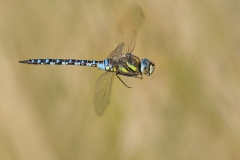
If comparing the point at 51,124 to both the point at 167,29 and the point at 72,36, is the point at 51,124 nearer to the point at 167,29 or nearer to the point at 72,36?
the point at 72,36

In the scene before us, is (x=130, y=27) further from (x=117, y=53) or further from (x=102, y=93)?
(x=102, y=93)

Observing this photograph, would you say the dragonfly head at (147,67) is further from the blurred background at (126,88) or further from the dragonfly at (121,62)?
the blurred background at (126,88)

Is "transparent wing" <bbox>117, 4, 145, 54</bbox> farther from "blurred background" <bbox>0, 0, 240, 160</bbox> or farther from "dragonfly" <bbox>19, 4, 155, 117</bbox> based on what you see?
"blurred background" <bbox>0, 0, 240, 160</bbox>

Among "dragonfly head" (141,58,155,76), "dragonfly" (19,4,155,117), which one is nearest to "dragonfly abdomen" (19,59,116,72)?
"dragonfly" (19,4,155,117)

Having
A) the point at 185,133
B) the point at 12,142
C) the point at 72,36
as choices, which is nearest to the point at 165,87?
the point at 185,133

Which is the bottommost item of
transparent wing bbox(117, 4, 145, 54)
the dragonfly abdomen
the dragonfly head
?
the dragonfly head

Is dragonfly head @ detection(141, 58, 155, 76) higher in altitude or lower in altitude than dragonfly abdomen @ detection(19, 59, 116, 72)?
lower

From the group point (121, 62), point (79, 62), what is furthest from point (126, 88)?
point (79, 62)
